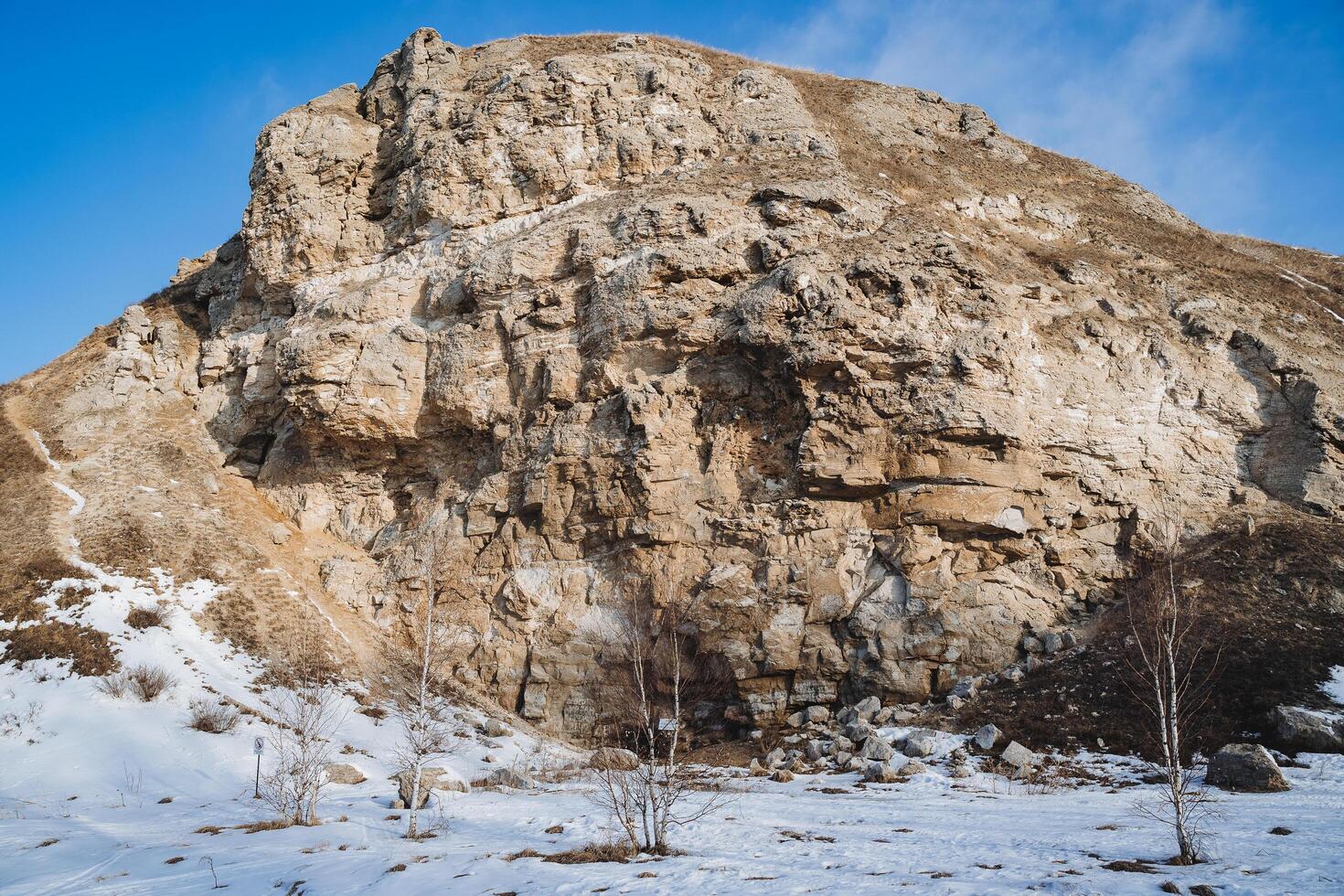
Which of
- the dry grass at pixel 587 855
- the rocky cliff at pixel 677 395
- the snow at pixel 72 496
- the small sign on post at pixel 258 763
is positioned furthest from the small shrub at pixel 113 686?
the dry grass at pixel 587 855

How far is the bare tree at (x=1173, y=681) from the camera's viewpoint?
1144cm

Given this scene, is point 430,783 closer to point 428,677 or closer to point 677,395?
point 428,677

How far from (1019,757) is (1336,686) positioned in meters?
7.72

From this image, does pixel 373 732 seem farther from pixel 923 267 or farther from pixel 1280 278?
pixel 1280 278

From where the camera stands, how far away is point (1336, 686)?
18344mm

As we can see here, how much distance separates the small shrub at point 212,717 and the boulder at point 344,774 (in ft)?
10.2

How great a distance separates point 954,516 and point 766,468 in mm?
5580

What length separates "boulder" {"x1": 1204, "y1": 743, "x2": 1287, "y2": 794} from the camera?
14719 mm

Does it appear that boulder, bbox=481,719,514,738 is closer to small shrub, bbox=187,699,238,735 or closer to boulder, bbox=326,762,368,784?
boulder, bbox=326,762,368,784

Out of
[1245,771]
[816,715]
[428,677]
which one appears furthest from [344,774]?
[1245,771]

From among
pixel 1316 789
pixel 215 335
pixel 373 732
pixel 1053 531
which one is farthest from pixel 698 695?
pixel 215 335

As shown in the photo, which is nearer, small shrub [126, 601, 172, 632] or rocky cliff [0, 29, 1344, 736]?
small shrub [126, 601, 172, 632]

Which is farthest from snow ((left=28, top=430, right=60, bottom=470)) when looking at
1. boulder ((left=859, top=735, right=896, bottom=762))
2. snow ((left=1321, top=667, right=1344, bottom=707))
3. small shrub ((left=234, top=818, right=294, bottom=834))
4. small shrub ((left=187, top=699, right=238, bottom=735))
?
snow ((left=1321, top=667, right=1344, bottom=707))

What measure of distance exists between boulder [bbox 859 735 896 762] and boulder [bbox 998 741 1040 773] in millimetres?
2438
